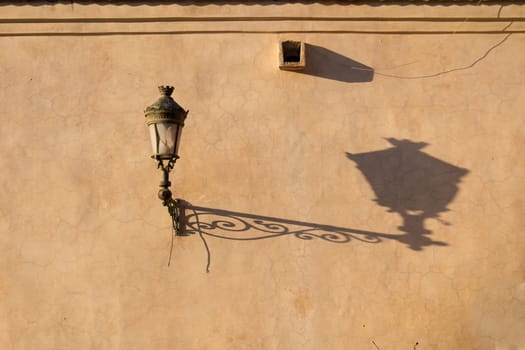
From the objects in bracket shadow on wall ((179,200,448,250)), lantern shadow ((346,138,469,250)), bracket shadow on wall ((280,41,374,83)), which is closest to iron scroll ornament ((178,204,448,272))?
bracket shadow on wall ((179,200,448,250))

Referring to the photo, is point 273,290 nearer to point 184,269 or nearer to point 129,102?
point 184,269

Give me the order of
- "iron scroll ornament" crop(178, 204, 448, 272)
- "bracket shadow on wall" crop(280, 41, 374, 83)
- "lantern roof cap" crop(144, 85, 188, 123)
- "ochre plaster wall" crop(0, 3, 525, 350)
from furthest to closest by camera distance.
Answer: "bracket shadow on wall" crop(280, 41, 374, 83), "iron scroll ornament" crop(178, 204, 448, 272), "ochre plaster wall" crop(0, 3, 525, 350), "lantern roof cap" crop(144, 85, 188, 123)

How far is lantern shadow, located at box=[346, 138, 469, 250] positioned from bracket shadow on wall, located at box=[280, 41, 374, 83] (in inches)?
24.9

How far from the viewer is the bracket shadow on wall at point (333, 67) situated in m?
4.91

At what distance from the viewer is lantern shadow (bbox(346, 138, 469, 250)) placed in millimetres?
4711

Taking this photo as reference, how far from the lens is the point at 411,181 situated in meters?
4.77

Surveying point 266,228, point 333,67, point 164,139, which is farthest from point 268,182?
point 333,67

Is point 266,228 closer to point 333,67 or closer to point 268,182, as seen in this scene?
point 268,182

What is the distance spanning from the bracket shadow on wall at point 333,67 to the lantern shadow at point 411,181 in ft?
2.08

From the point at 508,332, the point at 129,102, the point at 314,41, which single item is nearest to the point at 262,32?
the point at 314,41

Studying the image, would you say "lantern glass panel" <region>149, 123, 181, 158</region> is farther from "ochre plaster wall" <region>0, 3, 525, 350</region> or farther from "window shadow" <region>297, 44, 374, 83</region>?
"window shadow" <region>297, 44, 374, 83</region>

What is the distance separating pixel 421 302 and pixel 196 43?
9.72ft

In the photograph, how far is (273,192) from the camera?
4.70m

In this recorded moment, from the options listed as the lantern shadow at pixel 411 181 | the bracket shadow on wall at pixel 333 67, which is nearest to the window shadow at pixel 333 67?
the bracket shadow on wall at pixel 333 67
